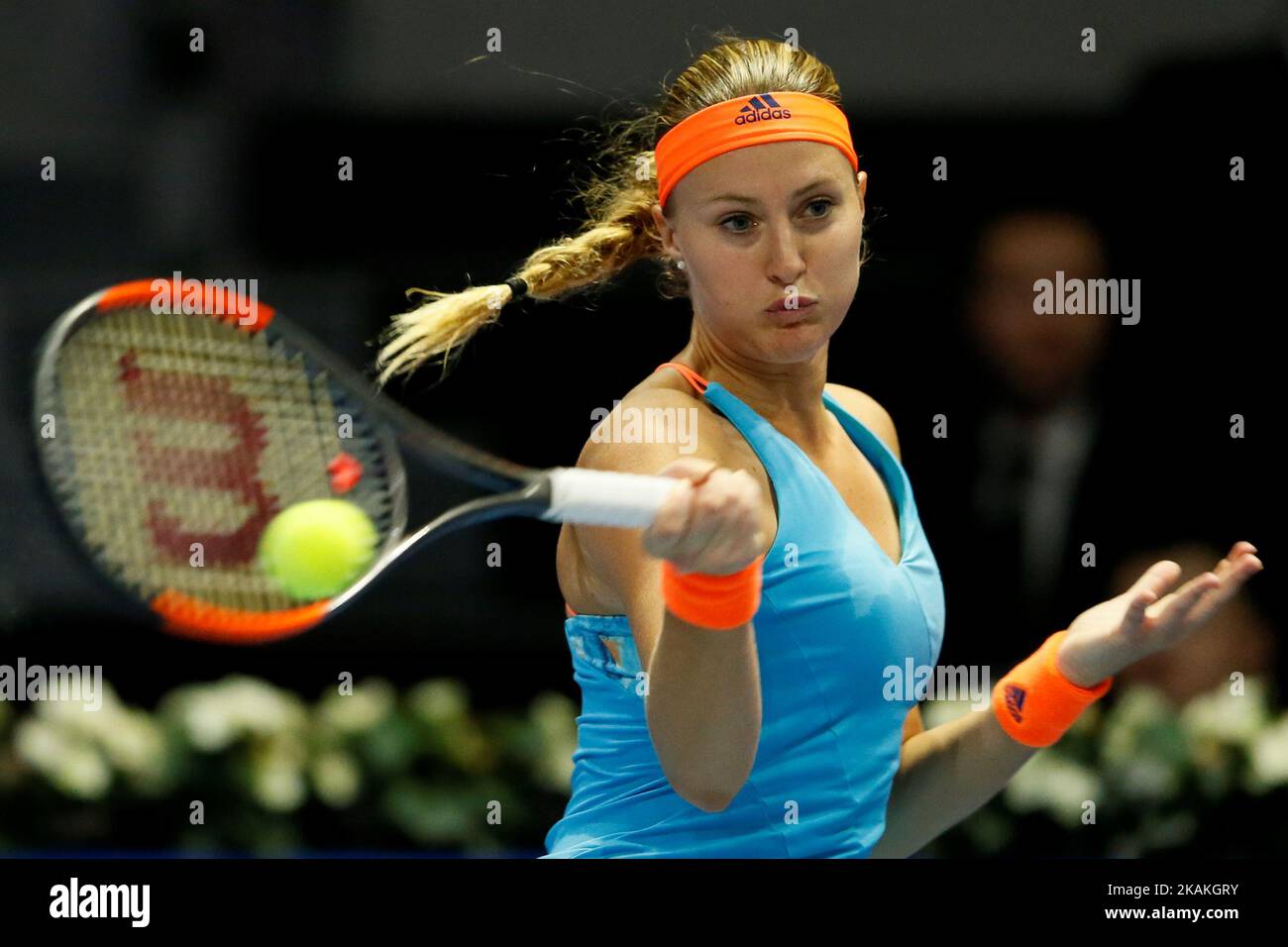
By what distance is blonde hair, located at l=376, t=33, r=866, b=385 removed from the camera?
1.93 m

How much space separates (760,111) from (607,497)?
1.92ft

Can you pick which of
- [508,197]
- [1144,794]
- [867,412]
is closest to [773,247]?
[867,412]

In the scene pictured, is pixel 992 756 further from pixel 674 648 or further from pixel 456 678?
pixel 456 678

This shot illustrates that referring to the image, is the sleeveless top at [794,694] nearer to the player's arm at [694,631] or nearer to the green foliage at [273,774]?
the player's arm at [694,631]

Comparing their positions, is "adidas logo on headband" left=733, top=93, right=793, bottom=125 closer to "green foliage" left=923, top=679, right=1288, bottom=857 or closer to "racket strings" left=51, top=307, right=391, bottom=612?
"racket strings" left=51, top=307, right=391, bottom=612

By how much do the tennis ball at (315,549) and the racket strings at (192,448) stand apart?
0.01m

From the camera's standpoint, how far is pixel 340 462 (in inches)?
64.8

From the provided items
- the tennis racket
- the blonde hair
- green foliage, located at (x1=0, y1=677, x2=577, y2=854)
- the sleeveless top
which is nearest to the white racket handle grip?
the tennis racket

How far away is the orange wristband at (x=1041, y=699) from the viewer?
2041 millimetres

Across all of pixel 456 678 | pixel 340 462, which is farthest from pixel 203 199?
pixel 340 462

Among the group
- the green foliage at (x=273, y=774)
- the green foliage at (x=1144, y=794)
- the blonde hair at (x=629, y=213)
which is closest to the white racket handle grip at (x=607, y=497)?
the blonde hair at (x=629, y=213)

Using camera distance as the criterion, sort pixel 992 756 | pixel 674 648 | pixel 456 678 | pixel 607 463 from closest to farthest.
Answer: pixel 674 648 < pixel 607 463 < pixel 992 756 < pixel 456 678

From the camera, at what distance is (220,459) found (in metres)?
1.61
